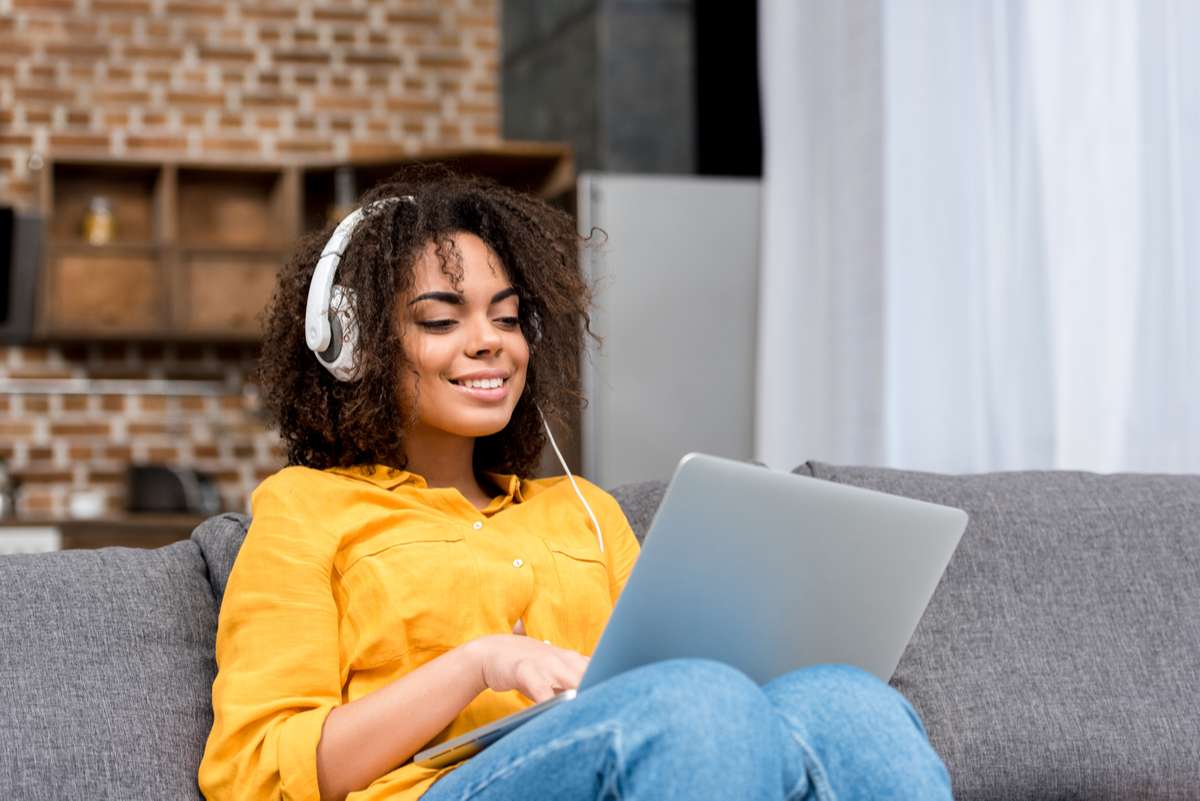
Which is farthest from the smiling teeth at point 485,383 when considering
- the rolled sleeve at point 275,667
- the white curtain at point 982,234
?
the white curtain at point 982,234

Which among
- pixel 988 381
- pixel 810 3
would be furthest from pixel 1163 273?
pixel 810 3

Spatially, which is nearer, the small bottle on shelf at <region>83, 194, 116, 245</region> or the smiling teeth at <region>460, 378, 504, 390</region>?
the smiling teeth at <region>460, 378, 504, 390</region>

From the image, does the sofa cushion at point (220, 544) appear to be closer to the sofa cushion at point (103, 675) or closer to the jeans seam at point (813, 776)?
the sofa cushion at point (103, 675)

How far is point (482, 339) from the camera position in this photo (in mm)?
1494

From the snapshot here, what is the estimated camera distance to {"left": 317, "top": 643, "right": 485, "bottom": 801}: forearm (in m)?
1.24

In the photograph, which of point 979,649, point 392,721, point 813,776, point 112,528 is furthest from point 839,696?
point 112,528

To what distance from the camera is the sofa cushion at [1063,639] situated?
1731 mm

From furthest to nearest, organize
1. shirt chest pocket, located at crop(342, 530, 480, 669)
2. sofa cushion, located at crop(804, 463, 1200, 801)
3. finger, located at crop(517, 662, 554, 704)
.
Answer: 1. sofa cushion, located at crop(804, 463, 1200, 801)
2. shirt chest pocket, located at crop(342, 530, 480, 669)
3. finger, located at crop(517, 662, 554, 704)

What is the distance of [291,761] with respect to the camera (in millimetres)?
1258

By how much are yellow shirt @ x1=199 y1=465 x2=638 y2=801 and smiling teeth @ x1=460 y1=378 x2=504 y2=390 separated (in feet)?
0.37

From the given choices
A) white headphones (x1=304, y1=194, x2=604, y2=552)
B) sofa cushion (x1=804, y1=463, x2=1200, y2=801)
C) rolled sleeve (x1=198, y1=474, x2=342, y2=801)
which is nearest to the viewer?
rolled sleeve (x1=198, y1=474, x2=342, y2=801)

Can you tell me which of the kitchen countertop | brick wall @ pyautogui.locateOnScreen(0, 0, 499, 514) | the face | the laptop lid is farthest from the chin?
brick wall @ pyautogui.locateOnScreen(0, 0, 499, 514)

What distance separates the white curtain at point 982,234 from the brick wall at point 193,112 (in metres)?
1.72

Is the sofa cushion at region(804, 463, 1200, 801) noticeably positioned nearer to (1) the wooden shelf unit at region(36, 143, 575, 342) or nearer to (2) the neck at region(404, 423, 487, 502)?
(2) the neck at region(404, 423, 487, 502)
